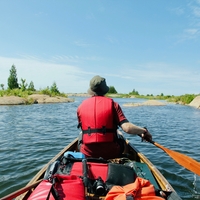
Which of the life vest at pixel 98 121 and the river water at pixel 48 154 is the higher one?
the life vest at pixel 98 121

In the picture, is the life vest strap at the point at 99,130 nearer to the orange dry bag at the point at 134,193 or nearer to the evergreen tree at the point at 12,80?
the orange dry bag at the point at 134,193

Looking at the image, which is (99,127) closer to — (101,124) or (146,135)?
(101,124)

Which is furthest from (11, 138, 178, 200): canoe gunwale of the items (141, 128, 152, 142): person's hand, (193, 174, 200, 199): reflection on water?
(193, 174, 200, 199): reflection on water

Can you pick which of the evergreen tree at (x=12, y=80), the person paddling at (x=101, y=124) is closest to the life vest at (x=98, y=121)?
the person paddling at (x=101, y=124)

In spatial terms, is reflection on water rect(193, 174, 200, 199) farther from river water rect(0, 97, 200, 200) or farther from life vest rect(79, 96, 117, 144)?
life vest rect(79, 96, 117, 144)

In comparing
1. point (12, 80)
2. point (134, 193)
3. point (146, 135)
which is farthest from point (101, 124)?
point (12, 80)

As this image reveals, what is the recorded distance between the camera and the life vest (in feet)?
11.7

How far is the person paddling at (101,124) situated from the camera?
357cm

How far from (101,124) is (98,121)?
0.07m

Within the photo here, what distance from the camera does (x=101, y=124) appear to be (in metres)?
3.60

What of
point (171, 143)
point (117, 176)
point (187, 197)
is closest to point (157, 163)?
point (187, 197)

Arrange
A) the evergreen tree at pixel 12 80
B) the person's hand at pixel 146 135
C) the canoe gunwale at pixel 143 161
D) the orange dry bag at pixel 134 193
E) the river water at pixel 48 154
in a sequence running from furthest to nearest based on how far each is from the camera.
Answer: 1. the evergreen tree at pixel 12 80
2. the river water at pixel 48 154
3. the person's hand at pixel 146 135
4. the canoe gunwale at pixel 143 161
5. the orange dry bag at pixel 134 193

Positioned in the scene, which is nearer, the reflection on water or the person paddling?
the person paddling

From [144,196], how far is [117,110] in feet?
4.96
